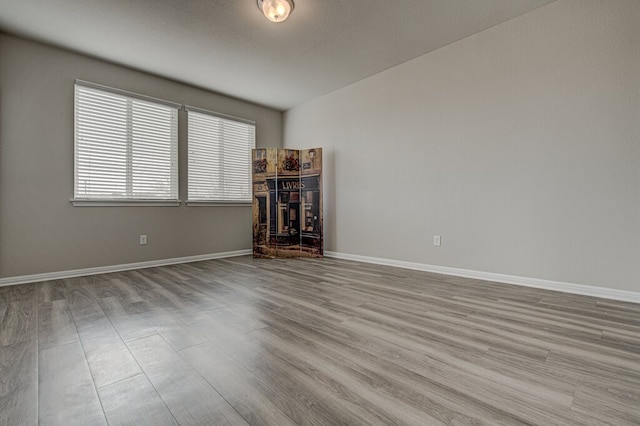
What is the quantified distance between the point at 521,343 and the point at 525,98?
2.49 m

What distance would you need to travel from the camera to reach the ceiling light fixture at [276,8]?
266 cm

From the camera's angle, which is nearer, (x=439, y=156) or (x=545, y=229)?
(x=545, y=229)

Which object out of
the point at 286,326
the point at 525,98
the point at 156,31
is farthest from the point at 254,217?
the point at 525,98

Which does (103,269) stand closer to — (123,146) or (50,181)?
(50,181)

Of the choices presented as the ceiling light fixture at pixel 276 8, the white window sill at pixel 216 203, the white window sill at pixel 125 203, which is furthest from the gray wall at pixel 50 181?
the ceiling light fixture at pixel 276 8

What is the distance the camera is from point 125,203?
394cm

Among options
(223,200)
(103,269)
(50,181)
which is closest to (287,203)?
(223,200)

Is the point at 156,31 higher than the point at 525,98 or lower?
higher

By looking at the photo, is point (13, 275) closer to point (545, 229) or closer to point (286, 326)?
point (286, 326)

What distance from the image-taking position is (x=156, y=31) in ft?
10.3

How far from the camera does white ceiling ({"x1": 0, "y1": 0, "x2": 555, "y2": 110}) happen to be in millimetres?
2787

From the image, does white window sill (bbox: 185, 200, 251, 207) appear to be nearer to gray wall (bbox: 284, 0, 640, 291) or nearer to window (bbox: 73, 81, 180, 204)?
window (bbox: 73, 81, 180, 204)

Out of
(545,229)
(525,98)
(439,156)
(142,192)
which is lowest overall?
(545,229)

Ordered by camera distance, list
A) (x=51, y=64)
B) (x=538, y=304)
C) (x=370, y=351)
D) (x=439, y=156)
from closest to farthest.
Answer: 1. (x=370, y=351)
2. (x=538, y=304)
3. (x=51, y=64)
4. (x=439, y=156)
